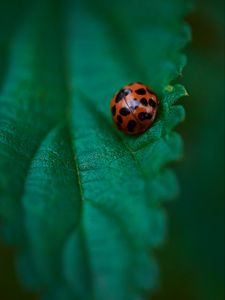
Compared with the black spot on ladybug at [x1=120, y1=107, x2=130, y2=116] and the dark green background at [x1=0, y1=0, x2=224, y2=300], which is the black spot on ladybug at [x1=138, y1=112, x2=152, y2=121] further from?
the dark green background at [x1=0, y1=0, x2=224, y2=300]

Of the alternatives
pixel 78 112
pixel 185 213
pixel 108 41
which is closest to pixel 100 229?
pixel 78 112

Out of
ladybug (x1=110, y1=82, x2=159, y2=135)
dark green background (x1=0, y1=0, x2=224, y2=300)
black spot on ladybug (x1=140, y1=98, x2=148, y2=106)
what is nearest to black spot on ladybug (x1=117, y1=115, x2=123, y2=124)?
ladybug (x1=110, y1=82, x2=159, y2=135)

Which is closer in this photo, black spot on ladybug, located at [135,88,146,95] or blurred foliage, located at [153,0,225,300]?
black spot on ladybug, located at [135,88,146,95]

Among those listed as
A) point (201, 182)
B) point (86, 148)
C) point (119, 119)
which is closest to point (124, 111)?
point (119, 119)

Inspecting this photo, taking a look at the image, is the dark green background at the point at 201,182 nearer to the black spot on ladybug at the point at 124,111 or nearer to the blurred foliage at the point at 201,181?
the blurred foliage at the point at 201,181

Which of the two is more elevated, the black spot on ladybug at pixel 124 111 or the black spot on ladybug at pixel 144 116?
the black spot on ladybug at pixel 124 111

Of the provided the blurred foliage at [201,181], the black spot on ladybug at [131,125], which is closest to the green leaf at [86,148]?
the black spot on ladybug at [131,125]

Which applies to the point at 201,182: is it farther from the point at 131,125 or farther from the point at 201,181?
the point at 131,125
